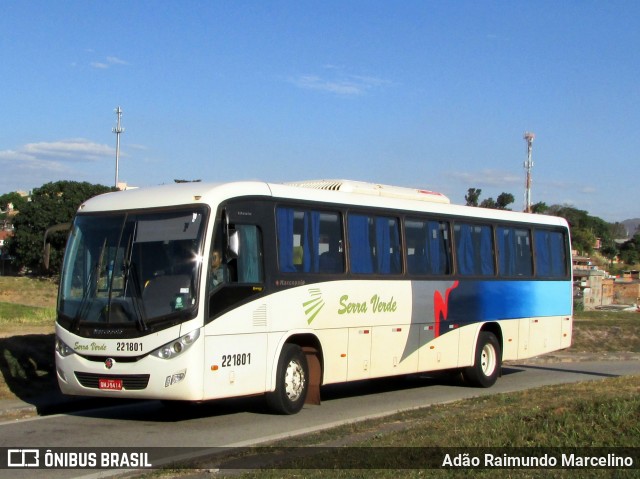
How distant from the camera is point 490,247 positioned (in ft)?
61.2

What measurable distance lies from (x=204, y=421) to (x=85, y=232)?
3089mm

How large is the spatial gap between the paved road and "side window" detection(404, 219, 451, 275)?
7.45 ft

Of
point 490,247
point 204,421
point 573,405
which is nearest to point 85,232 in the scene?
point 204,421

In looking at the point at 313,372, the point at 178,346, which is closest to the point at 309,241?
the point at 313,372

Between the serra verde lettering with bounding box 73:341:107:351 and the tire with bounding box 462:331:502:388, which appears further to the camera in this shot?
the tire with bounding box 462:331:502:388

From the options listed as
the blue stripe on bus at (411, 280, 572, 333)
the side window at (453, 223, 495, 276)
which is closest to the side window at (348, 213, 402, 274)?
the blue stripe on bus at (411, 280, 572, 333)

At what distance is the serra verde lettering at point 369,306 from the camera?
47.4ft

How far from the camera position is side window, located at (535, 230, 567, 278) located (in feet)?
66.0

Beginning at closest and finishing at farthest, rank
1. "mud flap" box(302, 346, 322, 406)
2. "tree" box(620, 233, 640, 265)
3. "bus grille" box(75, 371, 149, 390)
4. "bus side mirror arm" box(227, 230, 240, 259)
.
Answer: "bus grille" box(75, 371, 149, 390), "bus side mirror arm" box(227, 230, 240, 259), "mud flap" box(302, 346, 322, 406), "tree" box(620, 233, 640, 265)

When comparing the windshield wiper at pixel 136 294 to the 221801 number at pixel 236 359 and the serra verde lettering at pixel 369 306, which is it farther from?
the serra verde lettering at pixel 369 306

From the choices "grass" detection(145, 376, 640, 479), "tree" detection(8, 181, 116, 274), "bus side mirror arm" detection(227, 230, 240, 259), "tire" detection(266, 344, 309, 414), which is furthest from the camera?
"tree" detection(8, 181, 116, 274)

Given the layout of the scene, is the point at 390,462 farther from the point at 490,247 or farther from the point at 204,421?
the point at 490,247

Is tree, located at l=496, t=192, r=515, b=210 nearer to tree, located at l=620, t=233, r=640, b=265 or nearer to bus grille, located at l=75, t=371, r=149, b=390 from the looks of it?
bus grille, located at l=75, t=371, r=149, b=390

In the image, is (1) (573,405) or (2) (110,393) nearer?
(1) (573,405)
